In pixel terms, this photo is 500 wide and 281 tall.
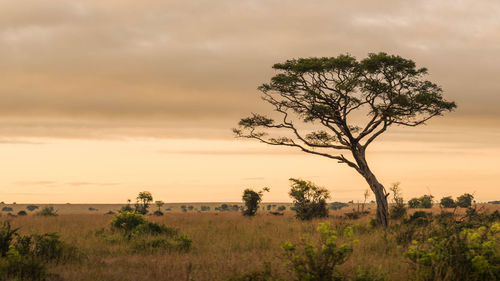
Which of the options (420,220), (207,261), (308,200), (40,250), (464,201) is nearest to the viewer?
(207,261)

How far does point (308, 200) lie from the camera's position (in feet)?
114

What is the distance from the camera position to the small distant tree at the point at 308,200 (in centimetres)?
3381

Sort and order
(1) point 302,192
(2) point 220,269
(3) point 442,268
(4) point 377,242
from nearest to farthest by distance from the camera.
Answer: (3) point 442,268, (2) point 220,269, (4) point 377,242, (1) point 302,192

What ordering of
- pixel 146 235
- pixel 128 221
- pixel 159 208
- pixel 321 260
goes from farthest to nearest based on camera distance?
1. pixel 159 208
2. pixel 128 221
3. pixel 146 235
4. pixel 321 260

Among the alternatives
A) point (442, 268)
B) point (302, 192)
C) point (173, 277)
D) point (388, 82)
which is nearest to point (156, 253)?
point (173, 277)

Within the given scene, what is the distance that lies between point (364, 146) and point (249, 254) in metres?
13.9

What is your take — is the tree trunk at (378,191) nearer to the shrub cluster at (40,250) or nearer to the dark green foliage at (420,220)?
the dark green foliage at (420,220)

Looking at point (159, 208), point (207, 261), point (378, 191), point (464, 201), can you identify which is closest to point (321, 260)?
point (207, 261)

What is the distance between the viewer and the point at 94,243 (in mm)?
16875

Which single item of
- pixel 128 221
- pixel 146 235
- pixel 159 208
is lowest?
pixel 146 235

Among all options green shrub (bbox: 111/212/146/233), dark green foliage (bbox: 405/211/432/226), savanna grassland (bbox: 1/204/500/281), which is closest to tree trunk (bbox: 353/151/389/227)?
dark green foliage (bbox: 405/211/432/226)

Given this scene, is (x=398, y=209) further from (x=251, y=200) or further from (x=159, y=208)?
(x=159, y=208)

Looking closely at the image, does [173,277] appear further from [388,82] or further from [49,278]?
[388,82]

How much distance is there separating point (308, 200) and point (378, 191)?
989cm
